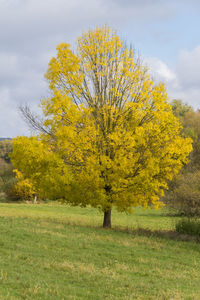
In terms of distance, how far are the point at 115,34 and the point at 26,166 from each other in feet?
26.1

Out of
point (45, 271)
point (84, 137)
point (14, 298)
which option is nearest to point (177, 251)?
point (84, 137)

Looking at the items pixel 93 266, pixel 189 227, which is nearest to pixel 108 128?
pixel 189 227

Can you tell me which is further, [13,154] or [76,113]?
[13,154]

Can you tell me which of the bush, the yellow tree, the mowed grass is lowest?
the mowed grass

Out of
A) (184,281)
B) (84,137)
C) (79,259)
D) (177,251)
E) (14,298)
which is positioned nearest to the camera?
(14,298)

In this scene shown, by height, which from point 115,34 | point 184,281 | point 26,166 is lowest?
point 184,281

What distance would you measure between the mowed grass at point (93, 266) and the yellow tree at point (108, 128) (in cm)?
232

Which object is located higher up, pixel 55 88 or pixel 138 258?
pixel 55 88

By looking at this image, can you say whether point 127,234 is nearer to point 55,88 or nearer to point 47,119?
point 47,119

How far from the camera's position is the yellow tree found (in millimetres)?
16891

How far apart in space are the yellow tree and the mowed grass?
232 cm

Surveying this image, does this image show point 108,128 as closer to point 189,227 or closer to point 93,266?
point 189,227

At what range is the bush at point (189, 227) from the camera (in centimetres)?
1881

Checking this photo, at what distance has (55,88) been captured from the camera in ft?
60.8
